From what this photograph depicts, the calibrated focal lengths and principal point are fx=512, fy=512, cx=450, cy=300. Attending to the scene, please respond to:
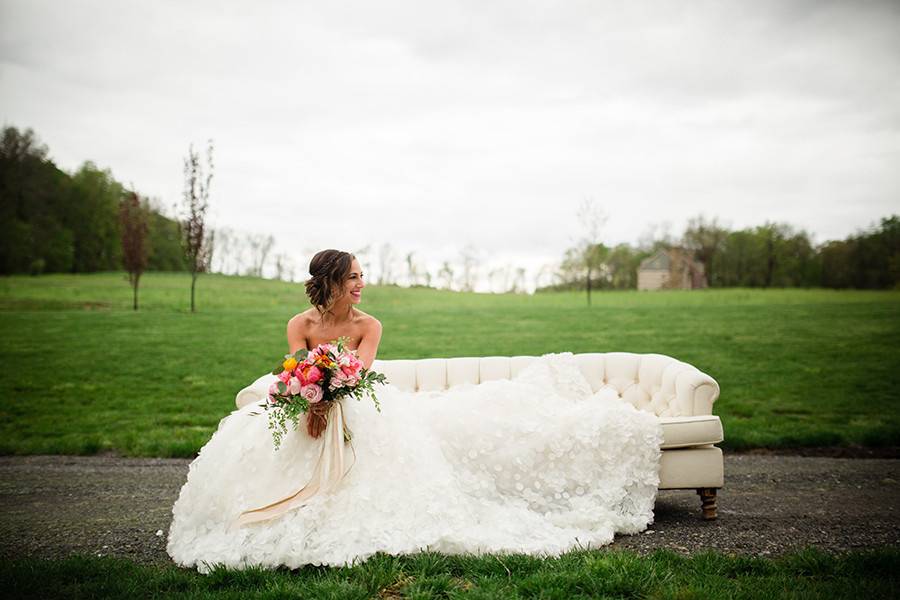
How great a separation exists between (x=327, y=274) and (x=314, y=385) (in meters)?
1.18

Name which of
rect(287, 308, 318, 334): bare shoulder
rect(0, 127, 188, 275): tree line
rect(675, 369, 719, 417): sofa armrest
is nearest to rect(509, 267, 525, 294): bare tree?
rect(0, 127, 188, 275): tree line

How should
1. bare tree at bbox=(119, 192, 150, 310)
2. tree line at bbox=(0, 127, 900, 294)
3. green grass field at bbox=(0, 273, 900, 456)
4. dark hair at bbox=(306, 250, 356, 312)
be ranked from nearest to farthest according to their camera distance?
dark hair at bbox=(306, 250, 356, 312) < green grass field at bbox=(0, 273, 900, 456) < bare tree at bbox=(119, 192, 150, 310) < tree line at bbox=(0, 127, 900, 294)

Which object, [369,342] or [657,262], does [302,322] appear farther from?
[657,262]

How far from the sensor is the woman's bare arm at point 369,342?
461cm

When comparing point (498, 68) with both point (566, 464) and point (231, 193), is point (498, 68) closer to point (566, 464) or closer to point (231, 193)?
point (566, 464)

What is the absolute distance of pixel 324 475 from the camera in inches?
150

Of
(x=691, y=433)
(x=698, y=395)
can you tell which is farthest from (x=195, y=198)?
(x=691, y=433)

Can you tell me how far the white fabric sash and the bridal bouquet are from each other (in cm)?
9

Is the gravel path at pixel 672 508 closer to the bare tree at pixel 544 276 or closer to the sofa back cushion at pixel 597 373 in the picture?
the sofa back cushion at pixel 597 373

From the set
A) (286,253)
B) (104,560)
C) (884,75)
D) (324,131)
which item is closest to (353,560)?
(104,560)

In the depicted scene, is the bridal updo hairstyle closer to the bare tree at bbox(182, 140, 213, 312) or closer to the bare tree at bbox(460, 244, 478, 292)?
the bare tree at bbox(182, 140, 213, 312)

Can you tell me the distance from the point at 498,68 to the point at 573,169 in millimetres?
10519

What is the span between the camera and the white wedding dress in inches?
140

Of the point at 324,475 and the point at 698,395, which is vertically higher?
the point at 698,395
